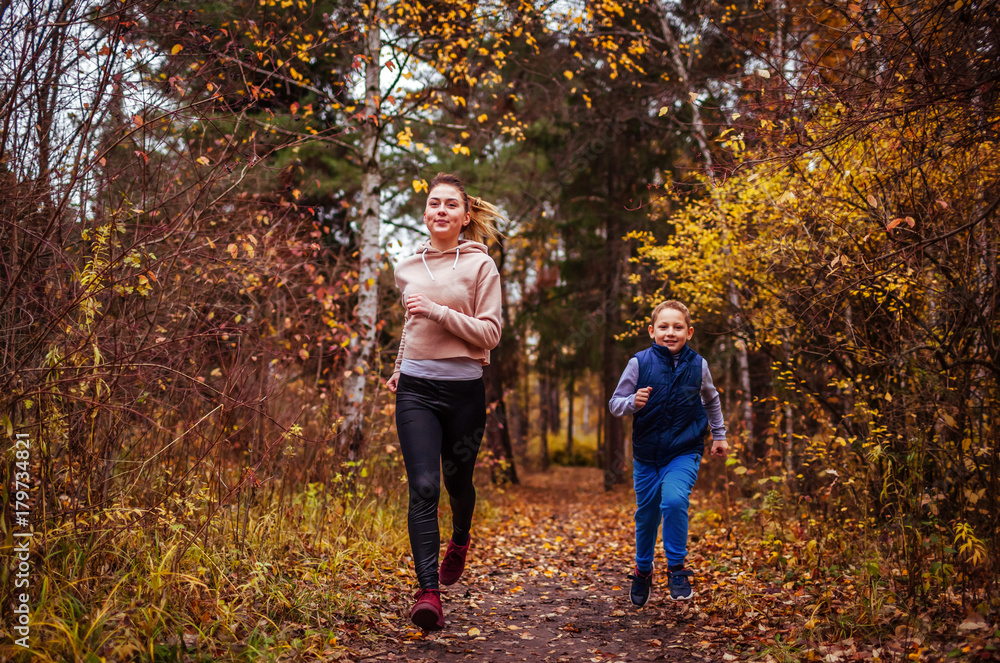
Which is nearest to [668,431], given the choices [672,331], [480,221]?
[672,331]

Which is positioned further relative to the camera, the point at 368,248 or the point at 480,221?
the point at 368,248

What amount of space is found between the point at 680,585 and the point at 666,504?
0.53 metres

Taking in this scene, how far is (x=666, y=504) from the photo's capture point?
4.02 metres

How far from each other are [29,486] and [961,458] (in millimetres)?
5138

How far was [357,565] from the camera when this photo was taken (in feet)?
14.9

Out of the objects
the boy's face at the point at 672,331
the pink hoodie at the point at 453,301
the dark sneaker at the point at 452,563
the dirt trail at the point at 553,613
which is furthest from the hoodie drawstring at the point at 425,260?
the dirt trail at the point at 553,613

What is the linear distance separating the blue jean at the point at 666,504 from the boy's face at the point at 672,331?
0.72 m

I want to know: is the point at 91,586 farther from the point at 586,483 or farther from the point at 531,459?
the point at 531,459

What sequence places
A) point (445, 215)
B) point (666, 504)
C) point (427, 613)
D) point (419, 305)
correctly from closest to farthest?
point (427, 613) < point (419, 305) < point (445, 215) < point (666, 504)

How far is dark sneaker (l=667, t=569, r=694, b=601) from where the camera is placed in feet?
13.2

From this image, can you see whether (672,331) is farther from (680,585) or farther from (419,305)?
(419,305)

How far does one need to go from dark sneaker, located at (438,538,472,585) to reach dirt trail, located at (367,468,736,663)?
27 cm

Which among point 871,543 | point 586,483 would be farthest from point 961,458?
point 586,483

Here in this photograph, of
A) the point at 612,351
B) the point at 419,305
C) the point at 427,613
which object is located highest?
the point at 419,305
